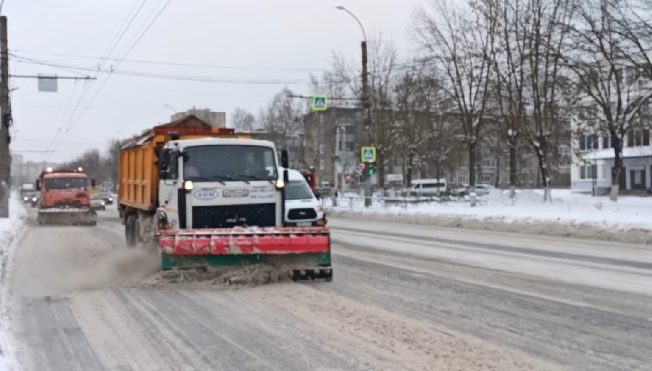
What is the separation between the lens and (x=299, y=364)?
22.0ft

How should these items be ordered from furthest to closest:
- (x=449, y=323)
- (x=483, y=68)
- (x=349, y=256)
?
(x=483, y=68), (x=349, y=256), (x=449, y=323)

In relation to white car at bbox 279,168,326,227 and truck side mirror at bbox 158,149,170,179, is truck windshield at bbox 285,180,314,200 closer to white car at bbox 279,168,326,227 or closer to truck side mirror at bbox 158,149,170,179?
white car at bbox 279,168,326,227

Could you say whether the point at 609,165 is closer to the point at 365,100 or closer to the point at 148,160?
the point at 365,100

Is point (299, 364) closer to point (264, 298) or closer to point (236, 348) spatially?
point (236, 348)

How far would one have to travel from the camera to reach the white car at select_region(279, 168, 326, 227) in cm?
1460

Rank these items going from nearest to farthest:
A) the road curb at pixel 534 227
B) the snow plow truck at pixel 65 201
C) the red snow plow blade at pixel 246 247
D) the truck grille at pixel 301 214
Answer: the red snow plow blade at pixel 246 247, the truck grille at pixel 301 214, the road curb at pixel 534 227, the snow plow truck at pixel 65 201

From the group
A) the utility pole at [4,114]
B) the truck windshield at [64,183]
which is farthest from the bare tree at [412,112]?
the utility pole at [4,114]

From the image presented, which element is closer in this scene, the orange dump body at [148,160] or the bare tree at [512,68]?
the orange dump body at [148,160]

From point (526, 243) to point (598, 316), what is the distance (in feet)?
37.0

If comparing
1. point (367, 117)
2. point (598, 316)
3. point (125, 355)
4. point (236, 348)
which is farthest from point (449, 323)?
point (367, 117)

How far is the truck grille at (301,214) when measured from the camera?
15005mm

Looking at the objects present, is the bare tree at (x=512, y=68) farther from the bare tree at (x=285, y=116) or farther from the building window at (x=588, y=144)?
the bare tree at (x=285, y=116)

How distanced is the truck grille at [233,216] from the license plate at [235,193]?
0.19 meters

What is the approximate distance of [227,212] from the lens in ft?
40.2
